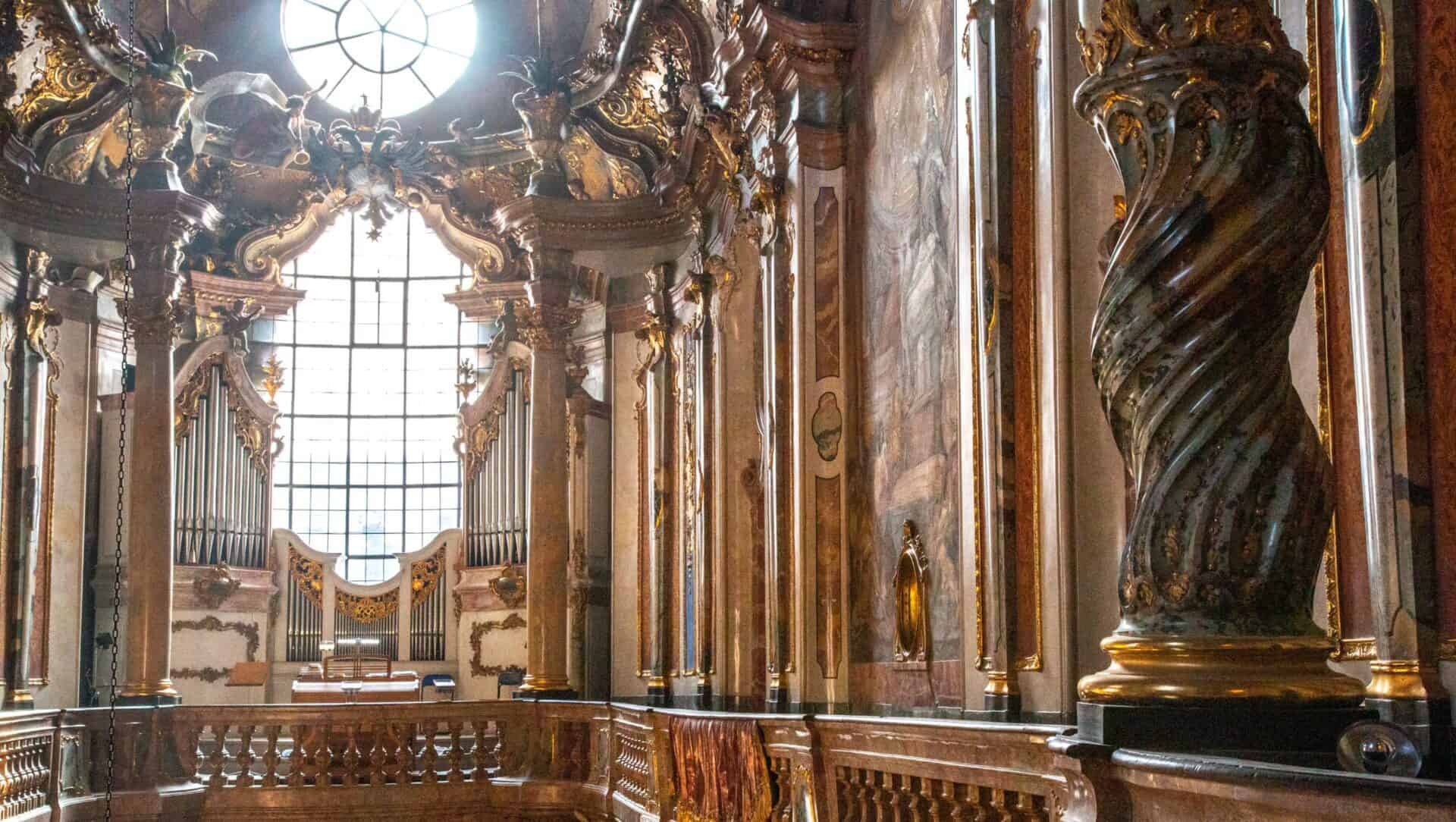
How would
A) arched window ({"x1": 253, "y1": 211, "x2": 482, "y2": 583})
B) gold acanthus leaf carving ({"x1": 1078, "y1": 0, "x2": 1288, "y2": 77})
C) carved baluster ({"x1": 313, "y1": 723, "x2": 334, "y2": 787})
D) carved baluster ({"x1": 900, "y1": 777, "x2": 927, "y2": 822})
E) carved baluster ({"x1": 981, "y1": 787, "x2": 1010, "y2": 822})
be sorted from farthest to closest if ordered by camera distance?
arched window ({"x1": 253, "y1": 211, "x2": 482, "y2": 583}) → carved baluster ({"x1": 313, "y1": 723, "x2": 334, "y2": 787}) → carved baluster ({"x1": 900, "y1": 777, "x2": 927, "y2": 822}) → carved baluster ({"x1": 981, "y1": 787, "x2": 1010, "y2": 822}) → gold acanthus leaf carving ({"x1": 1078, "y1": 0, "x2": 1288, "y2": 77})

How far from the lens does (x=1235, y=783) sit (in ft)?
11.3

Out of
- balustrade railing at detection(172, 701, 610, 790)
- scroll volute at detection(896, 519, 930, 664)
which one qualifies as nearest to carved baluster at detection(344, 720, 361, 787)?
balustrade railing at detection(172, 701, 610, 790)

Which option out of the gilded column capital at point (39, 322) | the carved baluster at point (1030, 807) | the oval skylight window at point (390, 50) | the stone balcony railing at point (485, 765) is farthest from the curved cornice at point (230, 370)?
the carved baluster at point (1030, 807)

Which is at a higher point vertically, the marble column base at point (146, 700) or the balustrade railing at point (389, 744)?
the marble column base at point (146, 700)

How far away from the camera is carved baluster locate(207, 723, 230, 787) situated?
1612cm

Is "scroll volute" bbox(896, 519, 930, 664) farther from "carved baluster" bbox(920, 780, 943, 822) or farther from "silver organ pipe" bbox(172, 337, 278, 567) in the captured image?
"silver organ pipe" bbox(172, 337, 278, 567)

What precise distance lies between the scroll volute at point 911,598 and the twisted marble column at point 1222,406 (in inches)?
261

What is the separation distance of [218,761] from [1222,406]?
13.9 m

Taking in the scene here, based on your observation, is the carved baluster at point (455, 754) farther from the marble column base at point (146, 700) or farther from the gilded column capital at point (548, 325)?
the gilded column capital at point (548, 325)

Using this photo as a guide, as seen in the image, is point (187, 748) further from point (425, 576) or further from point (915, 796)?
point (915, 796)

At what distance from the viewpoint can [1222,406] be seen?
4.09 m

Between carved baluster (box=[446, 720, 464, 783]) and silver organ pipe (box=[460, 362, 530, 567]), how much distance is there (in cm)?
477


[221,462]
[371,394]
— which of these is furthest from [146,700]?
[371,394]

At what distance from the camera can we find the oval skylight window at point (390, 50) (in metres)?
21.9
